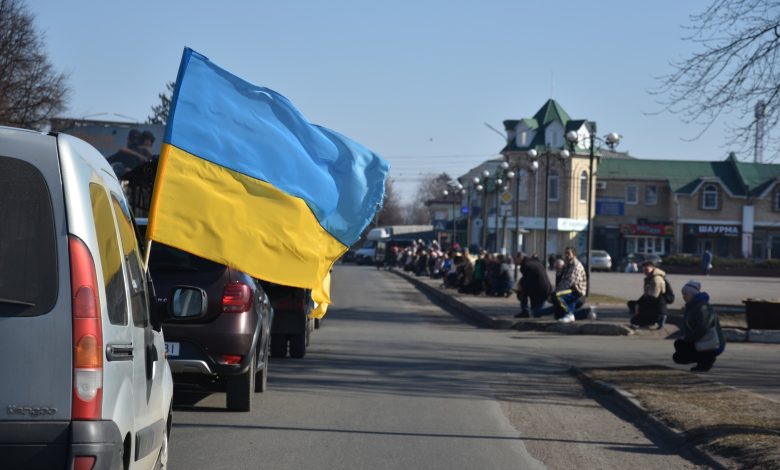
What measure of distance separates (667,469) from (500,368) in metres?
7.02

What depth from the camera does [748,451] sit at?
8.17m

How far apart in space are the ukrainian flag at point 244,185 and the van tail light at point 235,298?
1611 millimetres

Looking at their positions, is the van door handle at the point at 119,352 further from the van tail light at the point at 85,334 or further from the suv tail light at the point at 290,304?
the suv tail light at the point at 290,304

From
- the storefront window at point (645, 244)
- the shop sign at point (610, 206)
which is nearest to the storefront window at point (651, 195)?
the shop sign at point (610, 206)

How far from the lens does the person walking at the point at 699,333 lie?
1426 cm

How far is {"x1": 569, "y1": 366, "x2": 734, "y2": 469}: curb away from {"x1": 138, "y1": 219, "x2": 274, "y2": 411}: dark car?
3852 millimetres

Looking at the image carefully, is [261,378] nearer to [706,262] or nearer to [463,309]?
[463,309]

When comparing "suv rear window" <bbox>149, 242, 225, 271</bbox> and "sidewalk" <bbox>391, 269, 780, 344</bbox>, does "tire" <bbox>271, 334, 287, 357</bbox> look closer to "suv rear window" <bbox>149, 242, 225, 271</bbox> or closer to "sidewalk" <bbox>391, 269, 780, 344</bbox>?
"suv rear window" <bbox>149, 242, 225, 271</bbox>

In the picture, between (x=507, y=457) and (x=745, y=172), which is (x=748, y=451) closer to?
(x=507, y=457)

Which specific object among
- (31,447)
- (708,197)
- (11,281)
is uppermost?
(708,197)

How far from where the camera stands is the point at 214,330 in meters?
9.68

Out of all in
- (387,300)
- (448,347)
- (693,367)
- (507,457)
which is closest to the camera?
(507,457)

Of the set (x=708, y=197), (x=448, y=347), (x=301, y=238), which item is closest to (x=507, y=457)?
(x=301, y=238)

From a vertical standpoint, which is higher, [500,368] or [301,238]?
[301,238]
